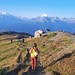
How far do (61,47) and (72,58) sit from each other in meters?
11.5

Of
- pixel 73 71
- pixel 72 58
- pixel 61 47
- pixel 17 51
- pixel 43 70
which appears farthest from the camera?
pixel 17 51

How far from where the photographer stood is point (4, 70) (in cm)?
3216

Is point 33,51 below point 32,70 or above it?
above

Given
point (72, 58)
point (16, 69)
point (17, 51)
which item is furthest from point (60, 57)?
point (17, 51)

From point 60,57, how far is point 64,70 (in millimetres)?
5575

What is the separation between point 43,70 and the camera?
31891mm

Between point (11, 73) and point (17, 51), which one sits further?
point (17, 51)

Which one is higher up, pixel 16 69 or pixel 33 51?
pixel 33 51

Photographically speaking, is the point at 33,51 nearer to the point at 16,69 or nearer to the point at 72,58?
the point at 16,69

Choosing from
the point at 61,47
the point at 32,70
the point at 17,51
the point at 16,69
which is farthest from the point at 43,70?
the point at 17,51

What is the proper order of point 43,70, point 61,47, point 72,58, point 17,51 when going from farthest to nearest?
point 17,51 < point 61,47 < point 72,58 < point 43,70

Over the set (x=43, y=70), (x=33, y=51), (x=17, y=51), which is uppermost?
(x=33, y=51)

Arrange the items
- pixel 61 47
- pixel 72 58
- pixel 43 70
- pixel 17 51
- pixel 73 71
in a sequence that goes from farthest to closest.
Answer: pixel 17 51 → pixel 61 47 → pixel 72 58 → pixel 43 70 → pixel 73 71

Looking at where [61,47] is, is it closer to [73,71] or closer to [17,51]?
[17,51]
